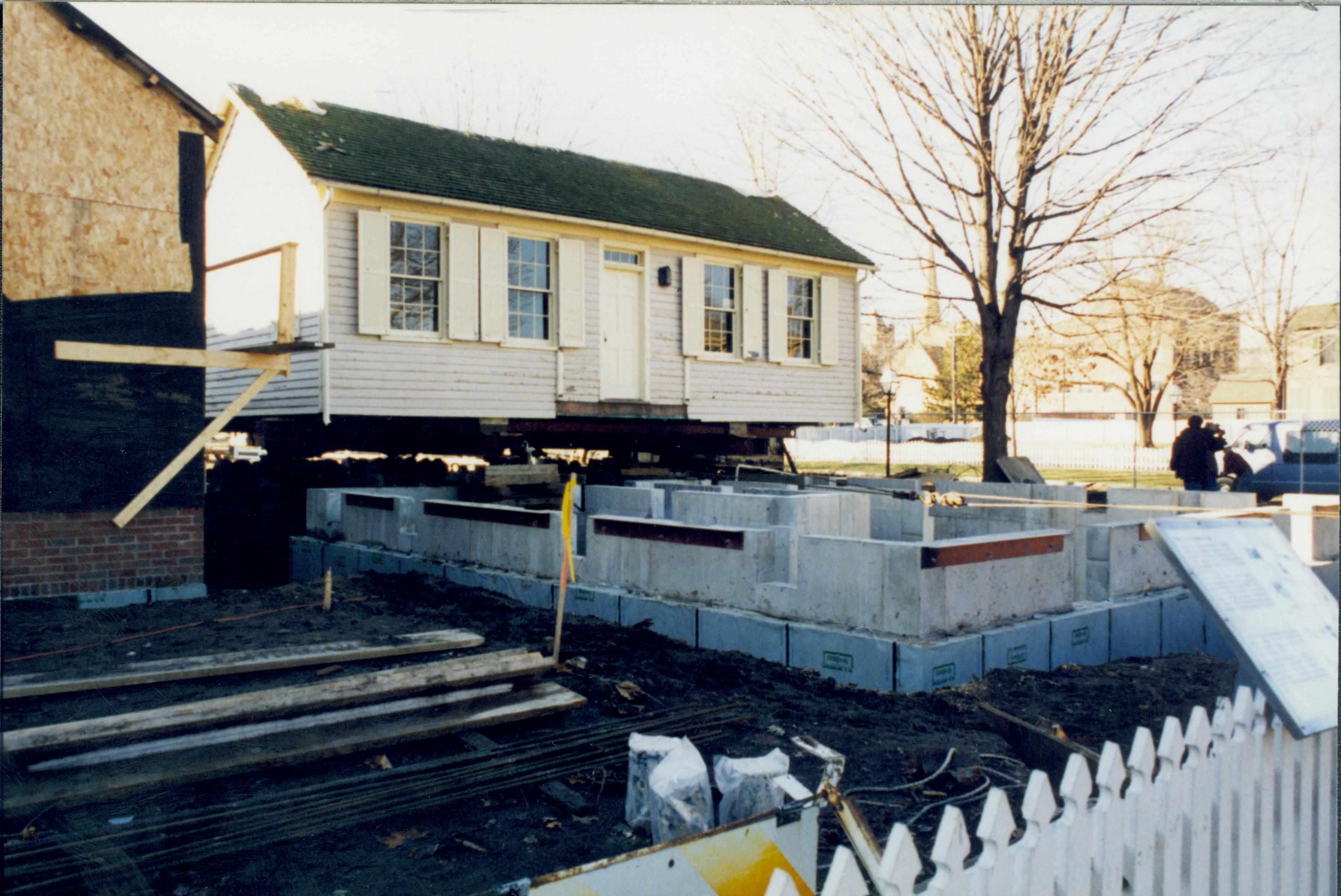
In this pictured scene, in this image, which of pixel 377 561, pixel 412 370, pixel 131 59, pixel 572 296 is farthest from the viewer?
pixel 572 296

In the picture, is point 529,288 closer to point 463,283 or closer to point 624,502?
point 463,283

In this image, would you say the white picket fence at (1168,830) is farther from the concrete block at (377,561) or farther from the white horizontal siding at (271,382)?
the white horizontal siding at (271,382)

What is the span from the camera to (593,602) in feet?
27.2

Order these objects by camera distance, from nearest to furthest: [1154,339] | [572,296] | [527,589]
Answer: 1. [527,589]
2. [572,296]
3. [1154,339]

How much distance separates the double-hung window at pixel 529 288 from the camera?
15.2m

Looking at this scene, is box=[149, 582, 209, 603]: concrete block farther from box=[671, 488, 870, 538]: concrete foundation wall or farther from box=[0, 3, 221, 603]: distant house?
box=[671, 488, 870, 538]: concrete foundation wall

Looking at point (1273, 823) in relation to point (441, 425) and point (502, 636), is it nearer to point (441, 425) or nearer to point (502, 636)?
point (502, 636)

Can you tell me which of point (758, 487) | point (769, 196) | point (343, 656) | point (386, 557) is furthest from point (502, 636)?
point (769, 196)

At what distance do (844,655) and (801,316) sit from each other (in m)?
13.2

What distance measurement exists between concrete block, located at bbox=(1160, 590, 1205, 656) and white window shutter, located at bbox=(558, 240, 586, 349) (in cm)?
1003

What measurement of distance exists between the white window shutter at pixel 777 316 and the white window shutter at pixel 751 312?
0.18 m

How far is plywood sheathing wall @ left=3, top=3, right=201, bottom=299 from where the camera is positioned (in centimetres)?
687

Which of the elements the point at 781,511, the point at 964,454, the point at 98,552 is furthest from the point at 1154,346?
the point at 98,552

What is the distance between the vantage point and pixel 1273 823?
331 centimetres
